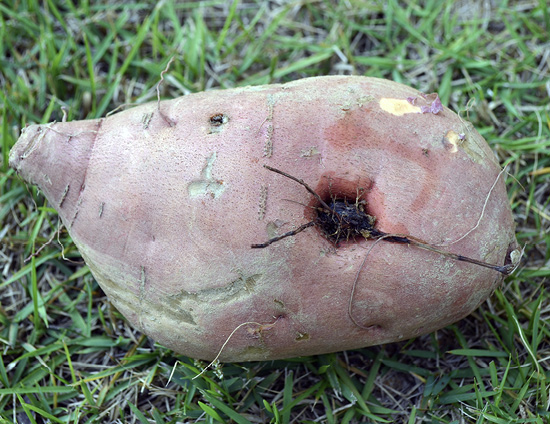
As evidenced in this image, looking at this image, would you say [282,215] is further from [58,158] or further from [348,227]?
[58,158]

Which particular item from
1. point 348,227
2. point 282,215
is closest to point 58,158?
point 282,215

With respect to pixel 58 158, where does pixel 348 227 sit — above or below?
below

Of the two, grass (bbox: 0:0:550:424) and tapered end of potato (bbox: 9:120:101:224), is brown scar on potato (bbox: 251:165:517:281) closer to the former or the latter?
grass (bbox: 0:0:550:424)

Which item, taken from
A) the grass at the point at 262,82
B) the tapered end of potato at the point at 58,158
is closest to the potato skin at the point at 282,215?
the tapered end of potato at the point at 58,158

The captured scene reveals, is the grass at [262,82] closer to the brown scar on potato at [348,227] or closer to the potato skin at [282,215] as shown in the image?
the potato skin at [282,215]

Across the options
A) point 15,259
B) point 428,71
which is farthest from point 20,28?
point 428,71

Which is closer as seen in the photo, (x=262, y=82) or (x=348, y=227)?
(x=348, y=227)

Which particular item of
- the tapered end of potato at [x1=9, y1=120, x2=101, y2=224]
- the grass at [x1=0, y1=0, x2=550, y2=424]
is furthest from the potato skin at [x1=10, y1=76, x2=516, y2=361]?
the grass at [x1=0, y1=0, x2=550, y2=424]
